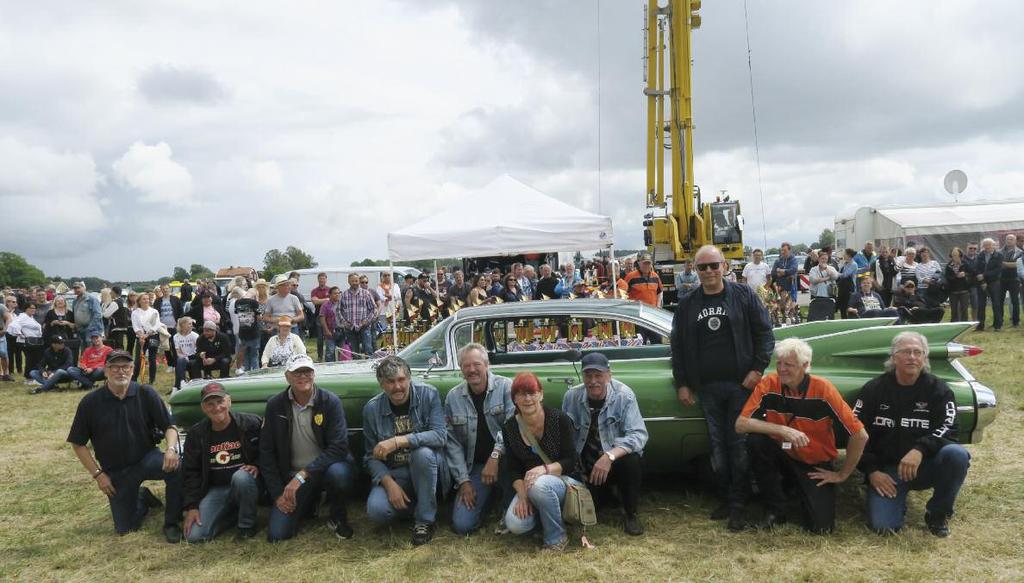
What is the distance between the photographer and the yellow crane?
16.5 m

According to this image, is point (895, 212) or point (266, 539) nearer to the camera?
point (266, 539)

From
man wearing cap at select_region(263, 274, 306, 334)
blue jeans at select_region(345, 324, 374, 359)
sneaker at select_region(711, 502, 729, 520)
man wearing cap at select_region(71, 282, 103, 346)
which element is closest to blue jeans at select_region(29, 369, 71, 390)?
man wearing cap at select_region(71, 282, 103, 346)

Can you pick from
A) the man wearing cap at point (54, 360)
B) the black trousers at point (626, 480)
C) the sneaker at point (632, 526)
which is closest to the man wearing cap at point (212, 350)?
the man wearing cap at point (54, 360)

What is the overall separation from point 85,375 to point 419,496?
9126 millimetres

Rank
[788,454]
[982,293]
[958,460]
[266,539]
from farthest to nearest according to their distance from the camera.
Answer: [982,293] → [266,539] → [788,454] → [958,460]

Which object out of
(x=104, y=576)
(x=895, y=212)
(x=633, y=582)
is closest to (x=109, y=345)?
(x=104, y=576)

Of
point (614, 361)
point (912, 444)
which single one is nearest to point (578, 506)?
point (614, 361)

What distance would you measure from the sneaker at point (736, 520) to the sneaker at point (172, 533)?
358 cm

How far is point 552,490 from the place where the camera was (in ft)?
14.1

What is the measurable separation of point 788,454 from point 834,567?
2.53 feet

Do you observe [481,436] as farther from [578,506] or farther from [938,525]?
[938,525]

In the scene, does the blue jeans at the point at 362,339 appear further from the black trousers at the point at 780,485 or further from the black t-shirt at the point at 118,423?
the black trousers at the point at 780,485

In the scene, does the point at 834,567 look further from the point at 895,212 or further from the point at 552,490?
the point at 895,212

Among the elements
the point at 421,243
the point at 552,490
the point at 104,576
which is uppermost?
the point at 421,243
